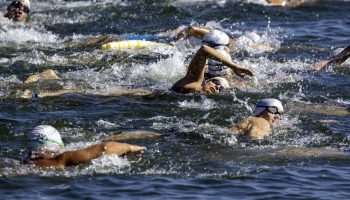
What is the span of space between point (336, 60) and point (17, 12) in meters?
8.19

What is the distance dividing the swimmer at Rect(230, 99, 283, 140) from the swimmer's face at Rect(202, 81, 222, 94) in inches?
72.6

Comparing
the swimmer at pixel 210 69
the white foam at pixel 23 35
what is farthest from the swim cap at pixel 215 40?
the white foam at pixel 23 35

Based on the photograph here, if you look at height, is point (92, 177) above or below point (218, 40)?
below

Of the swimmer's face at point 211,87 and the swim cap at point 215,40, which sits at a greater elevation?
the swim cap at point 215,40

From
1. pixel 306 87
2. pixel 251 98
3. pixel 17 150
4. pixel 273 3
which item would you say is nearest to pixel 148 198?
pixel 17 150

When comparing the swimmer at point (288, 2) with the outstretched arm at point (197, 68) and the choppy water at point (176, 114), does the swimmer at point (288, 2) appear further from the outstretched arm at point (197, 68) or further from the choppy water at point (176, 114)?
the outstretched arm at point (197, 68)

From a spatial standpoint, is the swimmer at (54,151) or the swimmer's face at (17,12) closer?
the swimmer at (54,151)

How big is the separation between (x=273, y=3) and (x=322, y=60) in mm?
6537

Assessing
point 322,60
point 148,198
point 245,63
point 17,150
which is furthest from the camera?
point 322,60

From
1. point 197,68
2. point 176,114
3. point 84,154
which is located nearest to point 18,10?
point 197,68

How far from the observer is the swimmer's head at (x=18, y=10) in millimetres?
21938

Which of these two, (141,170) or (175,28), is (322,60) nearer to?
(175,28)

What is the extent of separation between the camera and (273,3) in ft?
83.8

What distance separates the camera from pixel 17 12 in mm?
21938
